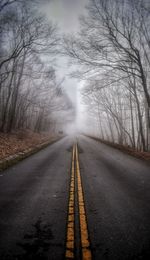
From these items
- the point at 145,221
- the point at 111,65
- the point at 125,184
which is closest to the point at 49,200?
the point at 145,221

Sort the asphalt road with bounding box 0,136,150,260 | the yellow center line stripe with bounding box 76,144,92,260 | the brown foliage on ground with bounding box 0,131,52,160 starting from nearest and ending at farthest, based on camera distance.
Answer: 1. the yellow center line stripe with bounding box 76,144,92,260
2. the asphalt road with bounding box 0,136,150,260
3. the brown foliage on ground with bounding box 0,131,52,160

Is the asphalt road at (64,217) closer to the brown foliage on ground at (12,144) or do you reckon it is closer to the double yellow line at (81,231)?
the double yellow line at (81,231)

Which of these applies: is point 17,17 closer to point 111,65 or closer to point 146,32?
point 111,65

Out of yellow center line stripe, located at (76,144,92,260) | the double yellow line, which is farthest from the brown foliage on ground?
yellow center line stripe, located at (76,144,92,260)

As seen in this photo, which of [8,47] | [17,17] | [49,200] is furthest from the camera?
[8,47]

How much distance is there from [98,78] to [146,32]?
461cm

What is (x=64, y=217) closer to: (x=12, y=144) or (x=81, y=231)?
(x=81, y=231)

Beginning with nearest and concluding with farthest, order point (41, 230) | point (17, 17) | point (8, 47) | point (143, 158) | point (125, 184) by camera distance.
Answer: point (41, 230) → point (125, 184) → point (143, 158) → point (17, 17) → point (8, 47)

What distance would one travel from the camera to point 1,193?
4816 mm

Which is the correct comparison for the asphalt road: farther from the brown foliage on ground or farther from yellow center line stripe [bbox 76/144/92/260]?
the brown foliage on ground

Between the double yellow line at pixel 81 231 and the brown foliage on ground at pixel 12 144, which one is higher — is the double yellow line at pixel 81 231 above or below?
below

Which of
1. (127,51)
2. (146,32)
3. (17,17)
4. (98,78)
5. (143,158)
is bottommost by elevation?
(143,158)

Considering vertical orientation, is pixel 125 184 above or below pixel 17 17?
below

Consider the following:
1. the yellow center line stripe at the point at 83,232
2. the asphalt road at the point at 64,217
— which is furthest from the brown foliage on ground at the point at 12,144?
the yellow center line stripe at the point at 83,232
